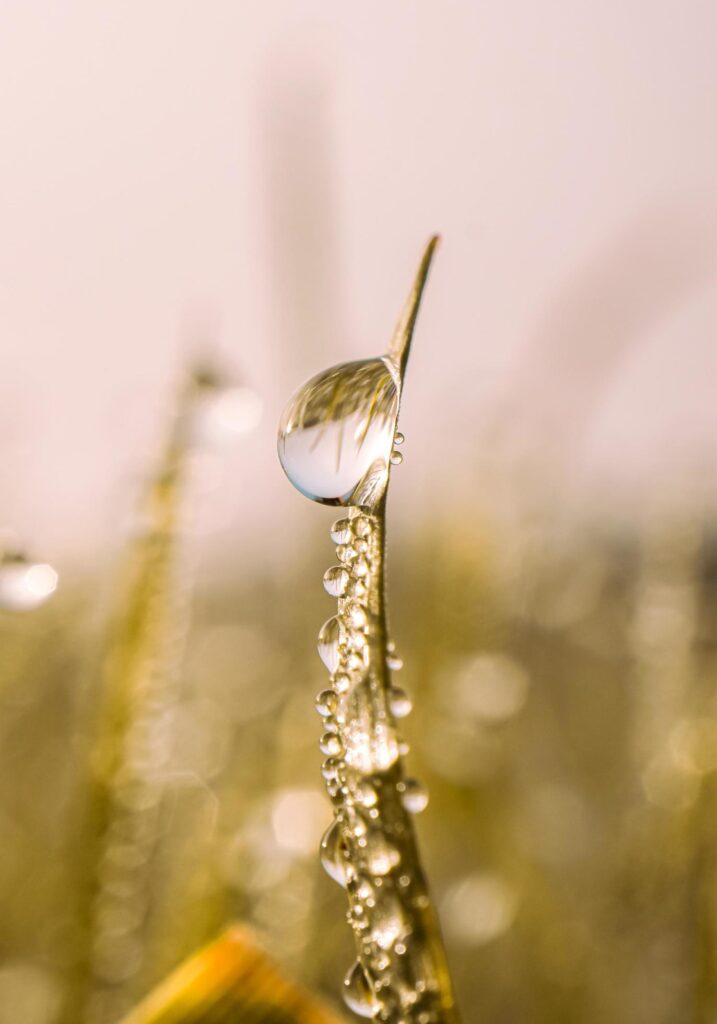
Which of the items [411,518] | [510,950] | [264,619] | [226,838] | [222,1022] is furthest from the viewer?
[264,619]

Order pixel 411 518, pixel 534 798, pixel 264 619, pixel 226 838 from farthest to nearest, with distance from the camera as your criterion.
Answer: pixel 264 619
pixel 411 518
pixel 534 798
pixel 226 838

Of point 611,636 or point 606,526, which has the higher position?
point 606,526

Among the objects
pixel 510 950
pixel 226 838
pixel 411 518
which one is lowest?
pixel 510 950

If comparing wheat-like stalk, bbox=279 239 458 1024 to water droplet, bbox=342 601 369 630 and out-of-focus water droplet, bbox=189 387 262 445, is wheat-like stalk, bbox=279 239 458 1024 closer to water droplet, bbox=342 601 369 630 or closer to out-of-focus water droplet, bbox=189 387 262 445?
water droplet, bbox=342 601 369 630

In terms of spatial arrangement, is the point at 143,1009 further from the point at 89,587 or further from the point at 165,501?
the point at 89,587

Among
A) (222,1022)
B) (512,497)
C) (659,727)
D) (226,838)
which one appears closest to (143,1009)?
(222,1022)

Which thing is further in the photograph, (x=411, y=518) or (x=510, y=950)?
(x=411, y=518)

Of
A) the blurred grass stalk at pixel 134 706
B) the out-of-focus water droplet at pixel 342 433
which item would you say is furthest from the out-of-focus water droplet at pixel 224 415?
the out-of-focus water droplet at pixel 342 433

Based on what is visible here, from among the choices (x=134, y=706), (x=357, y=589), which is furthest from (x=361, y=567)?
(x=134, y=706)
